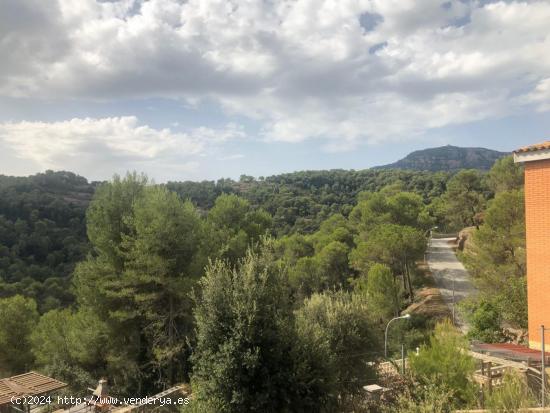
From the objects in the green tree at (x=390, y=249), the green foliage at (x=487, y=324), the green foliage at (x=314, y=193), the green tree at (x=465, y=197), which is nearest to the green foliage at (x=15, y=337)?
the green tree at (x=390, y=249)

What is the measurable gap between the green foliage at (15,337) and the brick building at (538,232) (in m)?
23.7

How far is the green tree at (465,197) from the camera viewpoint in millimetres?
48844

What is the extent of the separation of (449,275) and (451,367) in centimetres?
3130

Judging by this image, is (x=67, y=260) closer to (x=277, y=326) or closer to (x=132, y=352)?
(x=132, y=352)

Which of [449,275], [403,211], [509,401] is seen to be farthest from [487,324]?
[403,211]

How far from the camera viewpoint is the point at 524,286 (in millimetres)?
17484

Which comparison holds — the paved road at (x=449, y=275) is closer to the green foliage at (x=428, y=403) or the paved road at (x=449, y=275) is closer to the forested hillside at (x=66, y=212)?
the forested hillside at (x=66, y=212)

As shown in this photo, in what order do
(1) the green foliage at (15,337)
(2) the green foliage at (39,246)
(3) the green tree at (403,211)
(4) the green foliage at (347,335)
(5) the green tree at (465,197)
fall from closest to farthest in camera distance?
1. (4) the green foliage at (347,335)
2. (1) the green foliage at (15,337)
3. (3) the green tree at (403,211)
4. (2) the green foliage at (39,246)
5. (5) the green tree at (465,197)

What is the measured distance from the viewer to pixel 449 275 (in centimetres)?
3753

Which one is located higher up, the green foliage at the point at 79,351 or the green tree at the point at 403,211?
the green tree at the point at 403,211

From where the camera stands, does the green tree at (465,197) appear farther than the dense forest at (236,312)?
Yes

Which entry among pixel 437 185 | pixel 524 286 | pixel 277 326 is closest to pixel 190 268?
pixel 277 326

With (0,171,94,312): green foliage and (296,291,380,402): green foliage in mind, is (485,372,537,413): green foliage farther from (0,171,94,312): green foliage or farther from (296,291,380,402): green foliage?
(0,171,94,312): green foliage

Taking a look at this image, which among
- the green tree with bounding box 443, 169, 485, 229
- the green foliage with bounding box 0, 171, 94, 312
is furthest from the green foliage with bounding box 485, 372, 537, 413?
the green tree with bounding box 443, 169, 485, 229
